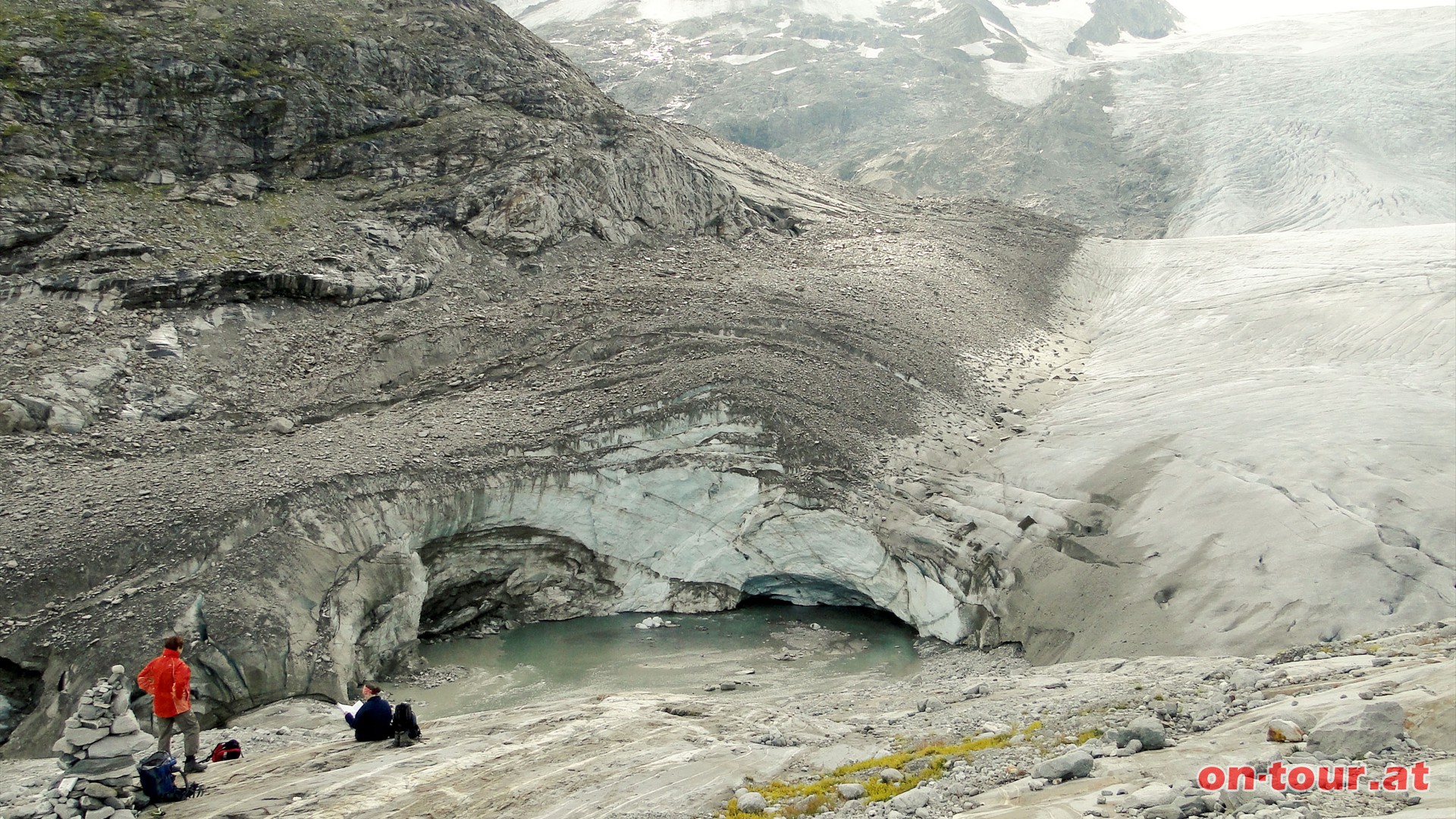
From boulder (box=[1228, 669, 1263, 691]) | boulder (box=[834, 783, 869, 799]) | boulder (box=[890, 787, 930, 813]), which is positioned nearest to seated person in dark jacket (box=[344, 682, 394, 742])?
boulder (box=[834, 783, 869, 799])

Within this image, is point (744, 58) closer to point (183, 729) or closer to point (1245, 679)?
point (1245, 679)

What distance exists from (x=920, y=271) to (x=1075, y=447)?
35.2 feet

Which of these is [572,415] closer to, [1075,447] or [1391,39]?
[1075,447]

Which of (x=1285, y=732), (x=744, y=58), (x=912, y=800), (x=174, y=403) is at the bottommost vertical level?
(x=912, y=800)

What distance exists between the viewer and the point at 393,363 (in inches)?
926

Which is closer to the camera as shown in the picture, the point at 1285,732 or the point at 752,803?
the point at 1285,732

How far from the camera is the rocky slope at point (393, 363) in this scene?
1662 centimetres

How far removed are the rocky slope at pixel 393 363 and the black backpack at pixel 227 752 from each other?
2882 millimetres

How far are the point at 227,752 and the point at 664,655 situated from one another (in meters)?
9.02

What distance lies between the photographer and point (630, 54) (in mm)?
91750

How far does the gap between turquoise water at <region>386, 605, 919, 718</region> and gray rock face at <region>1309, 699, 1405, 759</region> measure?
10.8 metres

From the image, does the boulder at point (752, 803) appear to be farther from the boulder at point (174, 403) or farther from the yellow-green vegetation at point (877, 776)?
the boulder at point (174, 403)

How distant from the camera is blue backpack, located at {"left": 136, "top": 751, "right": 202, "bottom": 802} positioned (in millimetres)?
10203

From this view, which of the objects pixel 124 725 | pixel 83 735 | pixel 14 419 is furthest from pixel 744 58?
pixel 83 735
